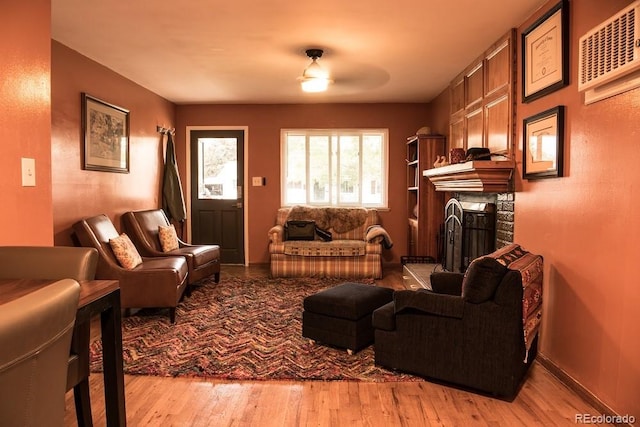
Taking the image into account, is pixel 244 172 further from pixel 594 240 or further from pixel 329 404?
pixel 594 240

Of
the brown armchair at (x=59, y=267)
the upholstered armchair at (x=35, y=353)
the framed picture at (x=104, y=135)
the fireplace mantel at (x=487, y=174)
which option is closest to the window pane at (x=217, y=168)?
the framed picture at (x=104, y=135)

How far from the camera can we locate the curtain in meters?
5.89

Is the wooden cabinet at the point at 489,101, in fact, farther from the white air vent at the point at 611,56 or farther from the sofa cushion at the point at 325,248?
the sofa cushion at the point at 325,248

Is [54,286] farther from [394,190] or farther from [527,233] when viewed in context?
[394,190]

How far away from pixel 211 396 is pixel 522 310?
1.79m

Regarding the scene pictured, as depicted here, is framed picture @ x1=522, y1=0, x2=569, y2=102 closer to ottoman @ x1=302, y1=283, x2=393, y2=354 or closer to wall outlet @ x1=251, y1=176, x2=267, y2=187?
ottoman @ x1=302, y1=283, x2=393, y2=354

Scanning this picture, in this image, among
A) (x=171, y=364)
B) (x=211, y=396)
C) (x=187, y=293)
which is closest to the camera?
(x=211, y=396)

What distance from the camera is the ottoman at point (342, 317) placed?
295cm

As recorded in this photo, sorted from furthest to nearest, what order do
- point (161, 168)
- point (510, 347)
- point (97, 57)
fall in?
point (161, 168) < point (97, 57) < point (510, 347)

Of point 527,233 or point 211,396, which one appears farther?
point 527,233

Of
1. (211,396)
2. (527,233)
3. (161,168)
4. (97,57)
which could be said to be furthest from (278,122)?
(211,396)

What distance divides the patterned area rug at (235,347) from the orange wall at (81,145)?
1.18 m

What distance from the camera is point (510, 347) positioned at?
2279 mm

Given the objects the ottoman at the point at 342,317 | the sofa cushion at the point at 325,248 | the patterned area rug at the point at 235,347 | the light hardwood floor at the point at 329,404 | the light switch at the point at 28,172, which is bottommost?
the light hardwood floor at the point at 329,404
